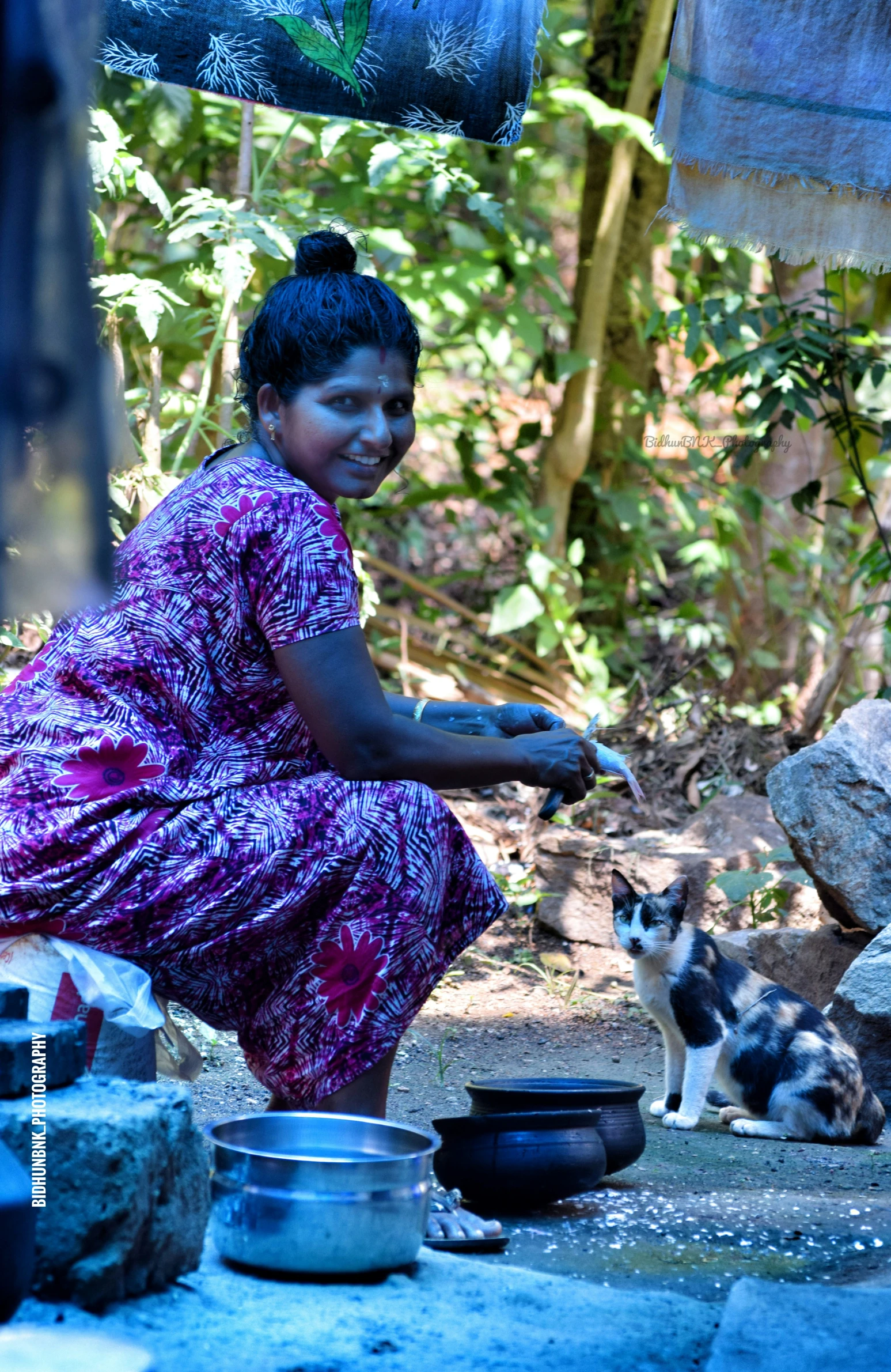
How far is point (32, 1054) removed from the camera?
5.92ft

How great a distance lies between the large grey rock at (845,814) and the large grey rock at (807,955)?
0.33ft

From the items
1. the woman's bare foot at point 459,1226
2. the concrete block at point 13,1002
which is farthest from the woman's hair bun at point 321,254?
the woman's bare foot at point 459,1226

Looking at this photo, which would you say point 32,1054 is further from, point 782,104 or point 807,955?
point 807,955

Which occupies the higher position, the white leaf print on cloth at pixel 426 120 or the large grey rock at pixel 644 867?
the white leaf print on cloth at pixel 426 120

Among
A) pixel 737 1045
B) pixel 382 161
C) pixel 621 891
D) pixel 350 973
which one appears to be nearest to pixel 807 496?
pixel 382 161

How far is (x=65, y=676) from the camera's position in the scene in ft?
8.03

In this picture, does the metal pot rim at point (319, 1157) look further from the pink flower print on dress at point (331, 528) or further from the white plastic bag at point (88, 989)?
the pink flower print on dress at point (331, 528)

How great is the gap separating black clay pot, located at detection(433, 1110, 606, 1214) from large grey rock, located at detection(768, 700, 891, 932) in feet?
6.06

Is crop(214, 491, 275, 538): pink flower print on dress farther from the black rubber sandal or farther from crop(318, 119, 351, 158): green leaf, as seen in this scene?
crop(318, 119, 351, 158): green leaf

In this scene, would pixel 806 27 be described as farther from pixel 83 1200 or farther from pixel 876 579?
pixel 876 579

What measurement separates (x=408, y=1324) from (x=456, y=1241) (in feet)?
1.76

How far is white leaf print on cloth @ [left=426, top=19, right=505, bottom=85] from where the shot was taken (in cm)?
295

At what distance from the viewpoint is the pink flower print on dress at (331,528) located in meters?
2.44

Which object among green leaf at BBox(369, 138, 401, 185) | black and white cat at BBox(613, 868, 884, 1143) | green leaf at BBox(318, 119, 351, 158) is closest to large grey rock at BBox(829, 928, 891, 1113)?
black and white cat at BBox(613, 868, 884, 1143)
